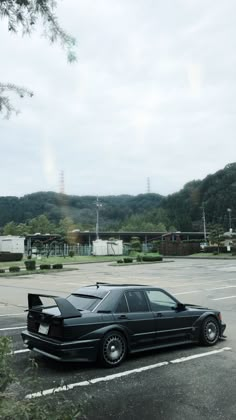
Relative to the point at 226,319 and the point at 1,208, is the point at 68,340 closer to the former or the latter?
the point at 226,319

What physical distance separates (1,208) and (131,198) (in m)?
58.7

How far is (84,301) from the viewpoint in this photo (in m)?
7.67

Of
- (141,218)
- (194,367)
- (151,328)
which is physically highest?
(141,218)

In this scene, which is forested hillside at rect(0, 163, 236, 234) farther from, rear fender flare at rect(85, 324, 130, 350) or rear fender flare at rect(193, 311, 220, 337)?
rear fender flare at rect(85, 324, 130, 350)

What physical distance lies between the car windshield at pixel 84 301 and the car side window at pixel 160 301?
1.10 m

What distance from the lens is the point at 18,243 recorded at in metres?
66.2

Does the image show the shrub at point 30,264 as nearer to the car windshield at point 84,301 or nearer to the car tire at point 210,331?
the car tire at point 210,331

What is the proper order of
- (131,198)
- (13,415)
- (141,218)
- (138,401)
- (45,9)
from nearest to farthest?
(13,415) → (45,9) → (138,401) → (141,218) → (131,198)

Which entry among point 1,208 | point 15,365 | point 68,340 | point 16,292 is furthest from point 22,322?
point 1,208

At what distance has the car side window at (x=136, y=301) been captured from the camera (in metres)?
7.75

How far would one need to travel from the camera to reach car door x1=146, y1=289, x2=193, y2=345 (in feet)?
25.8

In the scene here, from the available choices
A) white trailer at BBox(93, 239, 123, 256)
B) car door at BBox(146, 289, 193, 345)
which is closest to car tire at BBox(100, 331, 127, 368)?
car door at BBox(146, 289, 193, 345)

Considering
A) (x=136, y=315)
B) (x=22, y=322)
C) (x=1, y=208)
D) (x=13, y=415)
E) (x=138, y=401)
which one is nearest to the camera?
(x=13, y=415)

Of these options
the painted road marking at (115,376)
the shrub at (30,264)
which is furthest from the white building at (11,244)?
the painted road marking at (115,376)
